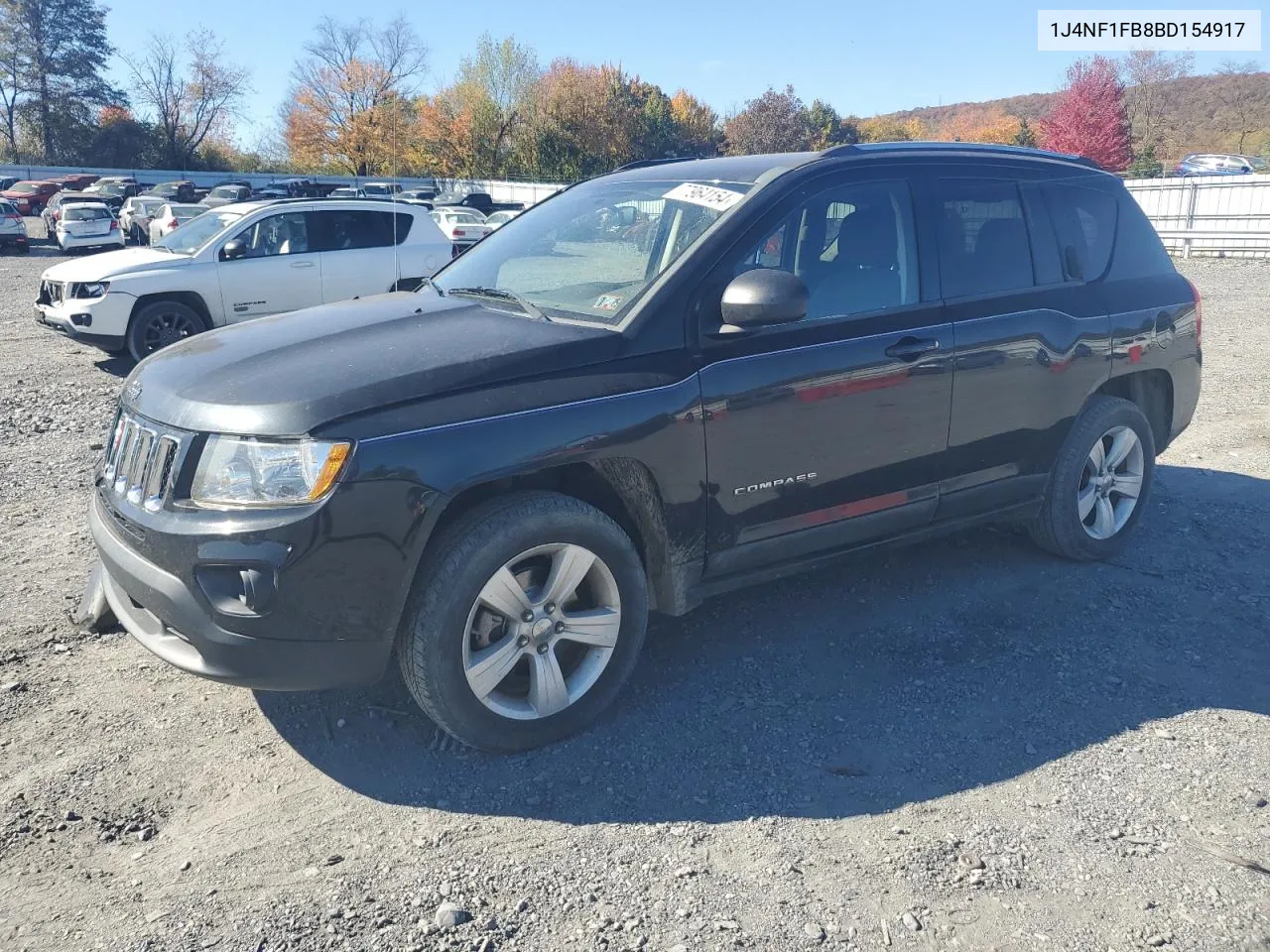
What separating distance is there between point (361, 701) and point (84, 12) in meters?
77.9

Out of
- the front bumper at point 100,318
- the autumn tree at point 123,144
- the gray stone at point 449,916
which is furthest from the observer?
the autumn tree at point 123,144

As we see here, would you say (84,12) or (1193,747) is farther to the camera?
(84,12)

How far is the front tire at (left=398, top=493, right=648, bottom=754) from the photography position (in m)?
3.11

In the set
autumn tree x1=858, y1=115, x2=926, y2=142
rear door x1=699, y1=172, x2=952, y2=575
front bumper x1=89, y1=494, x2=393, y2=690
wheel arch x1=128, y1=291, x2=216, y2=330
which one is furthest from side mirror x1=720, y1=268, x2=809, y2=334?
autumn tree x1=858, y1=115, x2=926, y2=142

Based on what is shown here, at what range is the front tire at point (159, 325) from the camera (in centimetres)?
1020

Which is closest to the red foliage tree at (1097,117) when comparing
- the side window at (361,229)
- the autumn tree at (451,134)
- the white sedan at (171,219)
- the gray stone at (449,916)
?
the autumn tree at (451,134)

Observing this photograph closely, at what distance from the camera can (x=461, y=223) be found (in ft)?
76.2

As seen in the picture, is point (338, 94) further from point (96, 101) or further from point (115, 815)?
point (115, 815)

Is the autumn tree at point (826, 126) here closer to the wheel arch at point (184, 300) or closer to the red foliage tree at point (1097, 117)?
the red foliage tree at point (1097, 117)

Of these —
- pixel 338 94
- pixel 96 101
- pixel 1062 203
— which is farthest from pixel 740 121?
pixel 1062 203

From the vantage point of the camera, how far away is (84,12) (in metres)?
65.8

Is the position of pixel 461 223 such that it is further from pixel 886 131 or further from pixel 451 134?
pixel 886 131

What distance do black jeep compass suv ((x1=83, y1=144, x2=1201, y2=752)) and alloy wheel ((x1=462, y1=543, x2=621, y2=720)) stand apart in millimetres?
10

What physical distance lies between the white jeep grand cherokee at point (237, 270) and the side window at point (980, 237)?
21.5 feet
